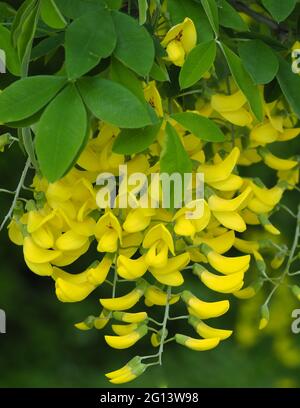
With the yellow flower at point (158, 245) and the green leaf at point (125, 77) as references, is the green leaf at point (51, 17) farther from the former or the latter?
the yellow flower at point (158, 245)

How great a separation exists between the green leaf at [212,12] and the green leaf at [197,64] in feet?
0.06

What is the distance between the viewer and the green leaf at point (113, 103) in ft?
2.47

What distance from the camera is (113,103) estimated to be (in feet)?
2.51

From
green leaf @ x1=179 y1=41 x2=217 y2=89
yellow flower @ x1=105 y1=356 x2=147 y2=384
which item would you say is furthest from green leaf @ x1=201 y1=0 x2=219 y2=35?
yellow flower @ x1=105 y1=356 x2=147 y2=384

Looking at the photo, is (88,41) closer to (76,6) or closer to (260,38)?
(76,6)

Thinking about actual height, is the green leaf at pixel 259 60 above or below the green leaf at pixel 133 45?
below

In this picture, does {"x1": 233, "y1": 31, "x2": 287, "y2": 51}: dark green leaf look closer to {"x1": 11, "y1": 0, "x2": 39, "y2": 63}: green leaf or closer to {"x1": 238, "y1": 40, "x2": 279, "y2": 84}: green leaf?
{"x1": 238, "y1": 40, "x2": 279, "y2": 84}: green leaf

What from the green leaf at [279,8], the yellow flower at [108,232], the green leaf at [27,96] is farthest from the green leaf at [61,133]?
the green leaf at [279,8]

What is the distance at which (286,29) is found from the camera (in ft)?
3.71

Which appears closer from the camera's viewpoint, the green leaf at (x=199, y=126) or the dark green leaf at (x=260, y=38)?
the green leaf at (x=199, y=126)

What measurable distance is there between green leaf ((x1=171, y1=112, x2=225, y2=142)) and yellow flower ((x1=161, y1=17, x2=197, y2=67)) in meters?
0.05

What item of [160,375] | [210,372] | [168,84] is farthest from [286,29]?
[210,372]

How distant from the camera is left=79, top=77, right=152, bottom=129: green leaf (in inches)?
29.6

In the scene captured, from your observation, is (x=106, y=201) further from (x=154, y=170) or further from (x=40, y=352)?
(x=40, y=352)
